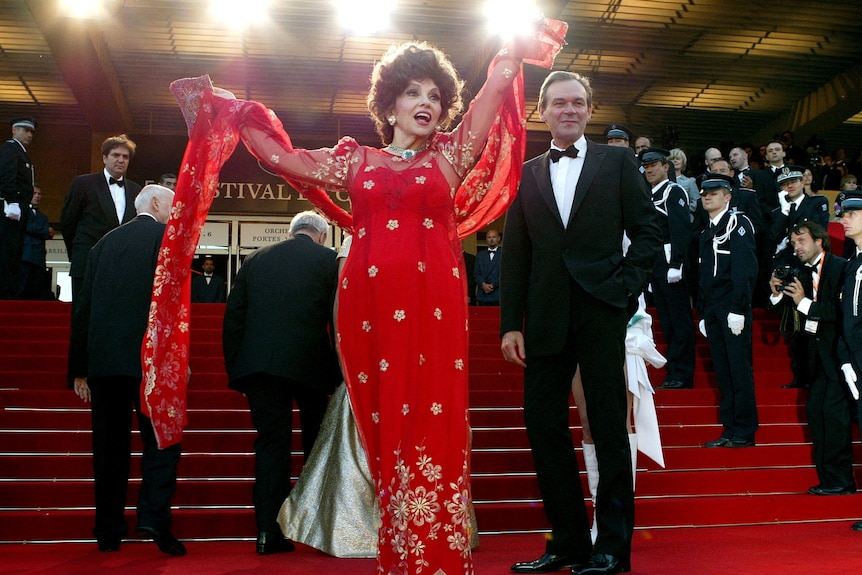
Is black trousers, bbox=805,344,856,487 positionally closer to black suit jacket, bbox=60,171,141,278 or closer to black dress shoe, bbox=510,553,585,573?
black dress shoe, bbox=510,553,585,573

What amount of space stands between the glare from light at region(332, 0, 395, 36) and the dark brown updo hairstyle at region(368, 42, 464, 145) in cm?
951

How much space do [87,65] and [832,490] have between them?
11174mm

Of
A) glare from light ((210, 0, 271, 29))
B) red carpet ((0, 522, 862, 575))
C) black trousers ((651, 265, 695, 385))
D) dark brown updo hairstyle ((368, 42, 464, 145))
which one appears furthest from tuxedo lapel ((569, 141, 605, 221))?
glare from light ((210, 0, 271, 29))

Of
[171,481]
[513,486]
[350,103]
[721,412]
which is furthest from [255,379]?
[350,103]

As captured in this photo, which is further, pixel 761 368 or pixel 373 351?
pixel 761 368

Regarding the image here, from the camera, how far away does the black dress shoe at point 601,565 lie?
10.0ft

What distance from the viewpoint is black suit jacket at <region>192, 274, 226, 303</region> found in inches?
462

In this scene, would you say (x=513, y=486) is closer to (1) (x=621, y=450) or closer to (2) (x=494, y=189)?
(1) (x=621, y=450)

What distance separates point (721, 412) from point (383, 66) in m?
3.91

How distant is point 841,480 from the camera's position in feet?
16.9

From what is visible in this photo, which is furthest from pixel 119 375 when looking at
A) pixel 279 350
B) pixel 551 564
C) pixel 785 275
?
pixel 785 275

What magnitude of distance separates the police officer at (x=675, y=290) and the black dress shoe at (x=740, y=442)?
0.99 metres

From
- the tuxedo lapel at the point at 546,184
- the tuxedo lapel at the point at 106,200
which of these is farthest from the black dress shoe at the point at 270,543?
the tuxedo lapel at the point at 106,200

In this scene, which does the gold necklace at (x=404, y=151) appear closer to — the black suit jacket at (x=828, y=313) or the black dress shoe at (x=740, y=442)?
the black dress shoe at (x=740, y=442)
